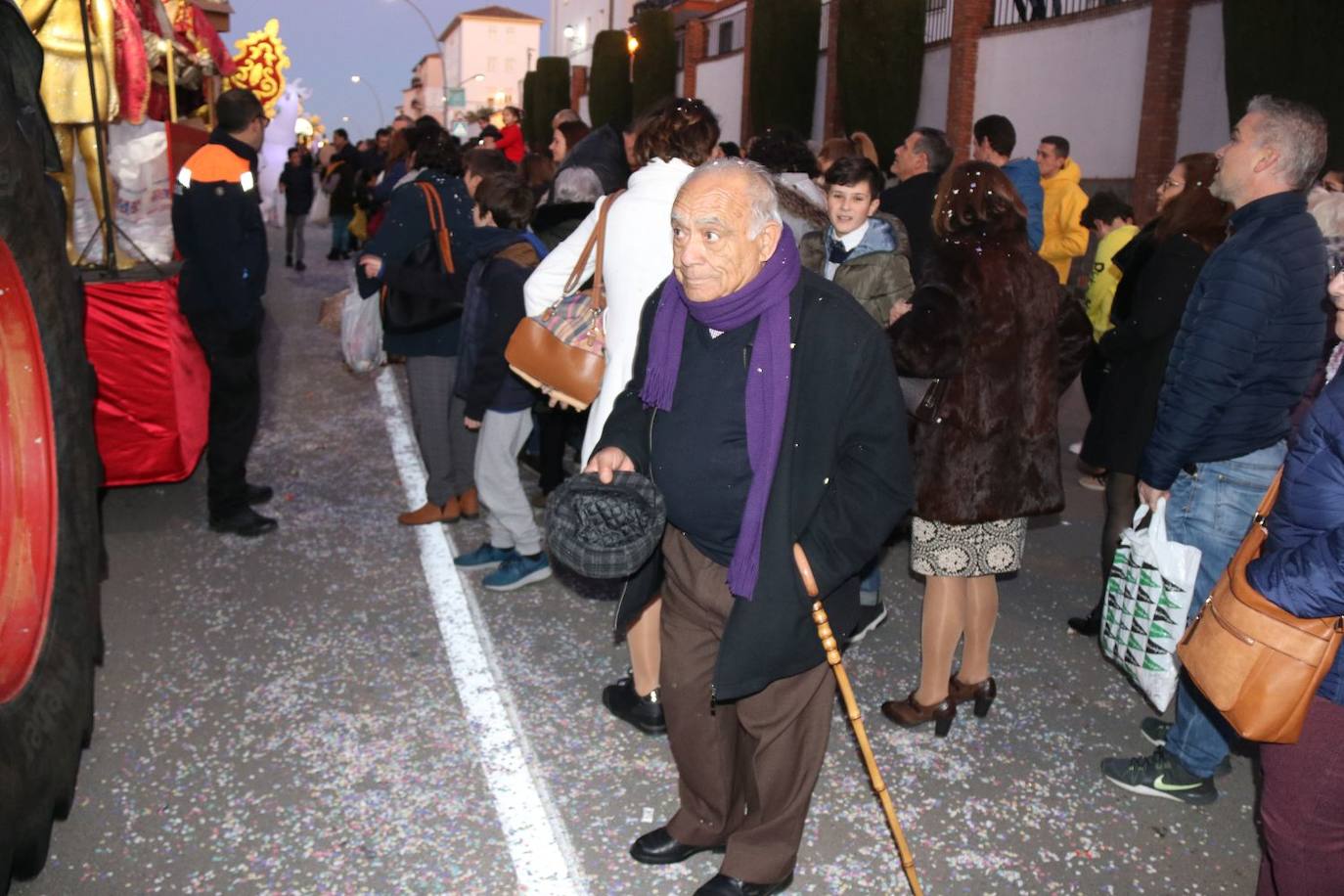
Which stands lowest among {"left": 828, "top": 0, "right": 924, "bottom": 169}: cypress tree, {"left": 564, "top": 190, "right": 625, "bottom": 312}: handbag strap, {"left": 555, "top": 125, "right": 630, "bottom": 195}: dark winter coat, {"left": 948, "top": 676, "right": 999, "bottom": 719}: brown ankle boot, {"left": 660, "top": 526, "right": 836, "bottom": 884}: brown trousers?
{"left": 948, "top": 676, "right": 999, "bottom": 719}: brown ankle boot

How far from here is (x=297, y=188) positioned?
51.6ft

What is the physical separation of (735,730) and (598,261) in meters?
1.68

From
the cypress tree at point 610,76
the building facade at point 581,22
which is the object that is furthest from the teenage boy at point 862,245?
the building facade at point 581,22

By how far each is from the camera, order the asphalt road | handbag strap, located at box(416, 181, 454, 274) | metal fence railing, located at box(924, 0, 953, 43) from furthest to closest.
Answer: metal fence railing, located at box(924, 0, 953, 43) < handbag strap, located at box(416, 181, 454, 274) < the asphalt road

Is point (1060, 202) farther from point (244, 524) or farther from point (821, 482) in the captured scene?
point (821, 482)

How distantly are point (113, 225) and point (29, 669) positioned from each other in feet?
10.8

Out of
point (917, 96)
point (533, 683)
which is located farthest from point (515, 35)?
point (533, 683)

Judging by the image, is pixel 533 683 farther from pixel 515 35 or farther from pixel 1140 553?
pixel 515 35

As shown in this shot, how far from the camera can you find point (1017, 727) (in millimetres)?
3885

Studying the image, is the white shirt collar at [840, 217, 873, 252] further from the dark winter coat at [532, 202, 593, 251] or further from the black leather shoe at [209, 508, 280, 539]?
the black leather shoe at [209, 508, 280, 539]

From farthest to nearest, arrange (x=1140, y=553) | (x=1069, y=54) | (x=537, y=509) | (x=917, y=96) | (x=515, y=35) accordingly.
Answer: (x=515, y=35) → (x=917, y=96) → (x=1069, y=54) → (x=537, y=509) → (x=1140, y=553)

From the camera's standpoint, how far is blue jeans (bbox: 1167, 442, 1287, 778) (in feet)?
10.9

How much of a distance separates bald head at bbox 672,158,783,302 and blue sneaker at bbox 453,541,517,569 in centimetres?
292

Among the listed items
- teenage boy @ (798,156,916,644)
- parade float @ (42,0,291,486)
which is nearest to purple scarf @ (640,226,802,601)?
teenage boy @ (798,156,916,644)
